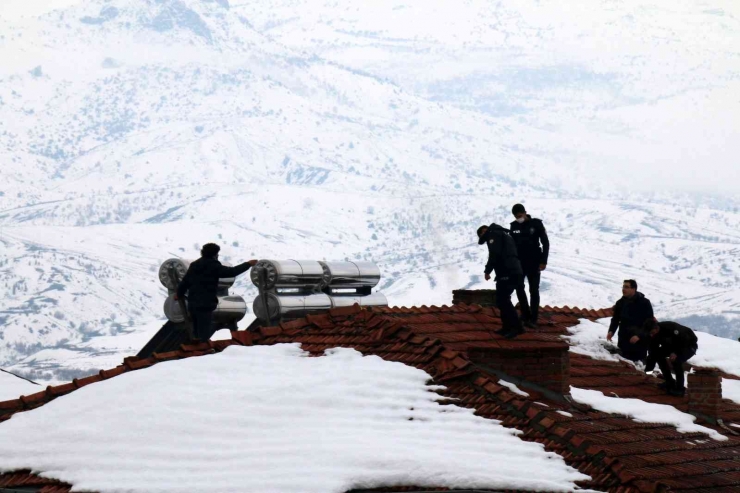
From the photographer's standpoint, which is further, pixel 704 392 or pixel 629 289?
pixel 629 289

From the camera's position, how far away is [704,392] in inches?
766

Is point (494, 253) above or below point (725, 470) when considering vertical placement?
above

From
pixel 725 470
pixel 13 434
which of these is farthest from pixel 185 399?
pixel 725 470

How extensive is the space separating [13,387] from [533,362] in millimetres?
16905

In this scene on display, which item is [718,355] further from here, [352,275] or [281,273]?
[281,273]

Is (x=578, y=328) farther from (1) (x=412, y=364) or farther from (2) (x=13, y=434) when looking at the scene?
(2) (x=13, y=434)

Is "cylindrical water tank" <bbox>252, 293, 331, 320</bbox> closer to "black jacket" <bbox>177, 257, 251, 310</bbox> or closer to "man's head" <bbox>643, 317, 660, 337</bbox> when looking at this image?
"black jacket" <bbox>177, 257, 251, 310</bbox>

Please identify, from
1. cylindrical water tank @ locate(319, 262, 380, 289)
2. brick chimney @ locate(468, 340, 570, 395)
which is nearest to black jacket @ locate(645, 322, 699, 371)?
brick chimney @ locate(468, 340, 570, 395)

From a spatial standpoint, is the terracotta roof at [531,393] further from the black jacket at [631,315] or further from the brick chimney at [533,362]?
the black jacket at [631,315]

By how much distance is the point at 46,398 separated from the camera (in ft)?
60.9

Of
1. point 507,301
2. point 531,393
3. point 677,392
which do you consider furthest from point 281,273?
point 531,393

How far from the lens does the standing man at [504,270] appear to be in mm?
19922

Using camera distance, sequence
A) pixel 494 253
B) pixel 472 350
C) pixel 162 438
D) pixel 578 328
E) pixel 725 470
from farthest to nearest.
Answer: pixel 578 328 < pixel 494 253 < pixel 472 350 < pixel 725 470 < pixel 162 438

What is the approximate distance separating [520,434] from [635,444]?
1635mm
